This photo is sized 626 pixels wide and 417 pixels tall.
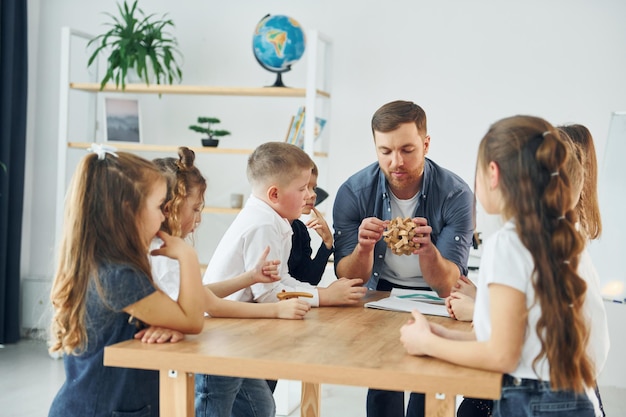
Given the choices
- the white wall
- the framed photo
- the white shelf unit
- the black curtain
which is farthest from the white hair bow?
the black curtain

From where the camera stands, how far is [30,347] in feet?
16.5

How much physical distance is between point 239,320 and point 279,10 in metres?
3.27

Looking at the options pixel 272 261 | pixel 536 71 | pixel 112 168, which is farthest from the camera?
pixel 536 71

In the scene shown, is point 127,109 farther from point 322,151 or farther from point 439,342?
point 439,342

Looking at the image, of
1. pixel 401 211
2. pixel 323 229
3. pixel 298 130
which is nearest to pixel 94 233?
pixel 323 229

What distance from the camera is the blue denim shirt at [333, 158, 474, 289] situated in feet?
9.00

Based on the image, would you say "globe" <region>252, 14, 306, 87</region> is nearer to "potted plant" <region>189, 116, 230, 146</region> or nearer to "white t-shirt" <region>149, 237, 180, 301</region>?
"potted plant" <region>189, 116, 230, 146</region>

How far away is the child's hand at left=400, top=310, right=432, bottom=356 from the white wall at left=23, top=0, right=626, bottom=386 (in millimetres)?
2855

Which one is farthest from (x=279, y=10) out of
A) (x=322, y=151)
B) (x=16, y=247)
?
(x=16, y=247)

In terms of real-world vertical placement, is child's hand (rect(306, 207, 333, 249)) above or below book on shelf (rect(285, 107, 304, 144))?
below

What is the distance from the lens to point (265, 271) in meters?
2.14

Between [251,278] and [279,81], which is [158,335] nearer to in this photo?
[251,278]

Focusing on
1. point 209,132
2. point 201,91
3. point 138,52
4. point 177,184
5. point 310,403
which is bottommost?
point 310,403

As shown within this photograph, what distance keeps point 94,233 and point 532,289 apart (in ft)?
2.97
